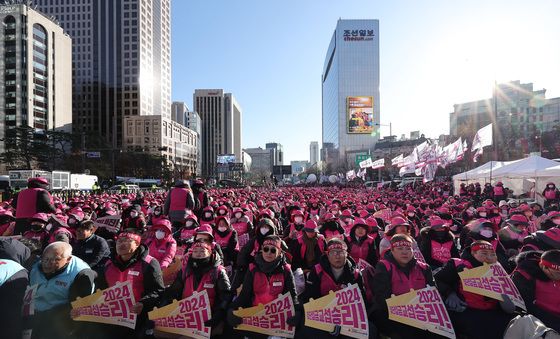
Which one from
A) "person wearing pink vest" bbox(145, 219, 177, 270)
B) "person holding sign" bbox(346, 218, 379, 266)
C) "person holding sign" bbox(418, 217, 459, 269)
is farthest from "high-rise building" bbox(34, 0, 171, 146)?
"person holding sign" bbox(418, 217, 459, 269)

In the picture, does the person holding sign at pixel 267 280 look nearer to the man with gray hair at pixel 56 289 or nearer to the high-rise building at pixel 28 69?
the man with gray hair at pixel 56 289

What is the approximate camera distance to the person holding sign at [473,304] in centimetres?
407

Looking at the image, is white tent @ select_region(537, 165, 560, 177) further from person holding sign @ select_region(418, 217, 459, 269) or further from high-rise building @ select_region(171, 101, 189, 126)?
high-rise building @ select_region(171, 101, 189, 126)

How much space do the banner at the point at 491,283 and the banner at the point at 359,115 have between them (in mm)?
126844

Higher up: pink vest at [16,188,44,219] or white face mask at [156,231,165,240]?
pink vest at [16,188,44,219]

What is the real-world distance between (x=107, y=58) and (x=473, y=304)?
12480cm

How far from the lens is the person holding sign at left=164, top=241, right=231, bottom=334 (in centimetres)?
432

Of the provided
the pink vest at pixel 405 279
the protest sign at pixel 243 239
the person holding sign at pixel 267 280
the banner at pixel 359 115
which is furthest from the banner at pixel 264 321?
the banner at pixel 359 115

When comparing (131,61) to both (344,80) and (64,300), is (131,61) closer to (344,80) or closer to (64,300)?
(344,80)

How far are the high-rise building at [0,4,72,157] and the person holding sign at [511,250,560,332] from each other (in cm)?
8500

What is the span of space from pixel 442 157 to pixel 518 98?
100 m

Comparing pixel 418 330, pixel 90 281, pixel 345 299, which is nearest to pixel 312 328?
pixel 345 299

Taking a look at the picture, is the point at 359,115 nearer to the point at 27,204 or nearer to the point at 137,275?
the point at 27,204

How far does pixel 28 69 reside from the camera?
7619 centimetres
